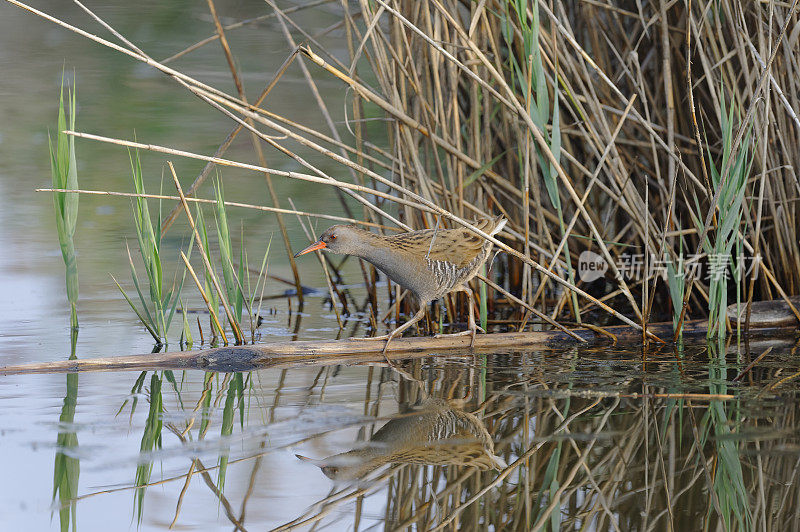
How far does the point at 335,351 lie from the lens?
12.1 feet

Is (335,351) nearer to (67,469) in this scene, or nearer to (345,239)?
(345,239)

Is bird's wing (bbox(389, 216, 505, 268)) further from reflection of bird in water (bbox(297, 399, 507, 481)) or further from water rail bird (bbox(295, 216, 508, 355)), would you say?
reflection of bird in water (bbox(297, 399, 507, 481))

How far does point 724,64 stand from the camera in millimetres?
4176

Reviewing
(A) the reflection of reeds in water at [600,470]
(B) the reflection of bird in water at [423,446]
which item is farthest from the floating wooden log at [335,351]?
(B) the reflection of bird in water at [423,446]

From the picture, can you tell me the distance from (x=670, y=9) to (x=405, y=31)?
1267mm

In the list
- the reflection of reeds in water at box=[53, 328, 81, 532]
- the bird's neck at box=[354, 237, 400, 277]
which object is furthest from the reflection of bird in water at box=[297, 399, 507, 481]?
the bird's neck at box=[354, 237, 400, 277]

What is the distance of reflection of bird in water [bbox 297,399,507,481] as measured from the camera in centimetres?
256

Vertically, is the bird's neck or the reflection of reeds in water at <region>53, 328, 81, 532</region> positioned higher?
the bird's neck

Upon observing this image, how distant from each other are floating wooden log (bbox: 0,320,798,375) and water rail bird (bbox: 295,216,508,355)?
0.06 metres

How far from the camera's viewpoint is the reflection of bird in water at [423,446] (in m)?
2.56

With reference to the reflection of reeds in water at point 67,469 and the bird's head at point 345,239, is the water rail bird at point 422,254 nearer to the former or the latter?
the bird's head at point 345,239

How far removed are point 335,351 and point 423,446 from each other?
1027 millimetres

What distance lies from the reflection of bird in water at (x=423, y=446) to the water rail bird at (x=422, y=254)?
2.52 ft

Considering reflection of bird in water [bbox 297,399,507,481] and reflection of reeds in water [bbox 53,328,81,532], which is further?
reflection of bird in water [bbox 297,399,507,481]
